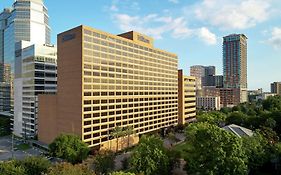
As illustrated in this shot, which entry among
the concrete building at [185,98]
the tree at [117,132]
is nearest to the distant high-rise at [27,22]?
the concrete building at [185,98]

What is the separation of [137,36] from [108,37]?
1830 centimetres

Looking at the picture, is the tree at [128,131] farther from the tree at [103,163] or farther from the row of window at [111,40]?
the tree at [103,163]

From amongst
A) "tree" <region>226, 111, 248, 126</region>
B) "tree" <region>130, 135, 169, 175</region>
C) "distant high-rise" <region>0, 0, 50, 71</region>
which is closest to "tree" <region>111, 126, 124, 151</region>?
"tree" <region>130, 135, 169, 175</region>

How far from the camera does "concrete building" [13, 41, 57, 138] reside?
96188mm

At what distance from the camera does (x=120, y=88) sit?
268 ft

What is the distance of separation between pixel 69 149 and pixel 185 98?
75.7 m

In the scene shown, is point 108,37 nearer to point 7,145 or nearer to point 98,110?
point 98,110

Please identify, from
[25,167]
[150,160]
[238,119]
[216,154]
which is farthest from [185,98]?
[25,167]

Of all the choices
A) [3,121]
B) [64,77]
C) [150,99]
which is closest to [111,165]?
[64,77]

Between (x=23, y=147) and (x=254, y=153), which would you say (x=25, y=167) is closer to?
(x=254, y=153)

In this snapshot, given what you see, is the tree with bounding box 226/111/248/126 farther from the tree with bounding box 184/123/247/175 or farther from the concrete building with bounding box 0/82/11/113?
the concrete building with bounding box 0/82/11/113

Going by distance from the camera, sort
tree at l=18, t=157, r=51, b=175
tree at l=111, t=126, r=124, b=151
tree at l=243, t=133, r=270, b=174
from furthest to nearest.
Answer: tree at l=111, t=126, r=124, b=151, tree at l=243, t=133, r=270, b=174, tree at l=18, t=157, r=51, b=175

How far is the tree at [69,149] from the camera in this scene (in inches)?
2195

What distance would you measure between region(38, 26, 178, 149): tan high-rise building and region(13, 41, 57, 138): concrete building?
13.0 metres
